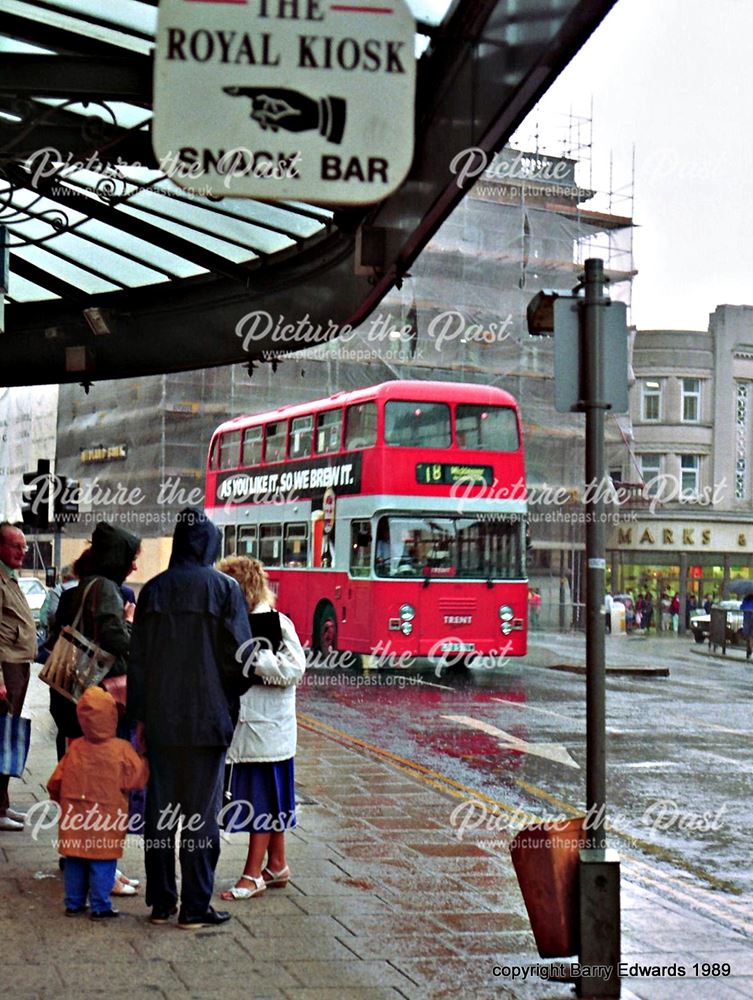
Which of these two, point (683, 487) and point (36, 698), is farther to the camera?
point (683, 487)

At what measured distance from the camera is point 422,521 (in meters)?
20.6

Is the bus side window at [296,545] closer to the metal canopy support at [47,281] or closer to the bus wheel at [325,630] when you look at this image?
the bus wheel at [325,630]

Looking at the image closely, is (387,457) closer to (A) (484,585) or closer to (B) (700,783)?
(A) (484,585)

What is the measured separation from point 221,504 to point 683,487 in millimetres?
26470

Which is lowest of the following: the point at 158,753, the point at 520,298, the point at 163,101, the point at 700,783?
the point at 700,783

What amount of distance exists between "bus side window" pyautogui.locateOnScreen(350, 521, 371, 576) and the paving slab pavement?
39.2ft

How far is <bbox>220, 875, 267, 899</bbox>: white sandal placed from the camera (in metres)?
6.67

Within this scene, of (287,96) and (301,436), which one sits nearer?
(287,96)

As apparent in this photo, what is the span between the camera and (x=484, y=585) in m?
21.1

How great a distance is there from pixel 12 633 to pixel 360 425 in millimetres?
13036

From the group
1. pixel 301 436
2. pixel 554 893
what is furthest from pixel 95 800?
pixel 301 436

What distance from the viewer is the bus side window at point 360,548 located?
20.7m

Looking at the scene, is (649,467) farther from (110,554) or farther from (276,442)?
(110,554)

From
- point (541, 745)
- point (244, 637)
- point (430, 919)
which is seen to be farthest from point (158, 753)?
point (541, 745)
